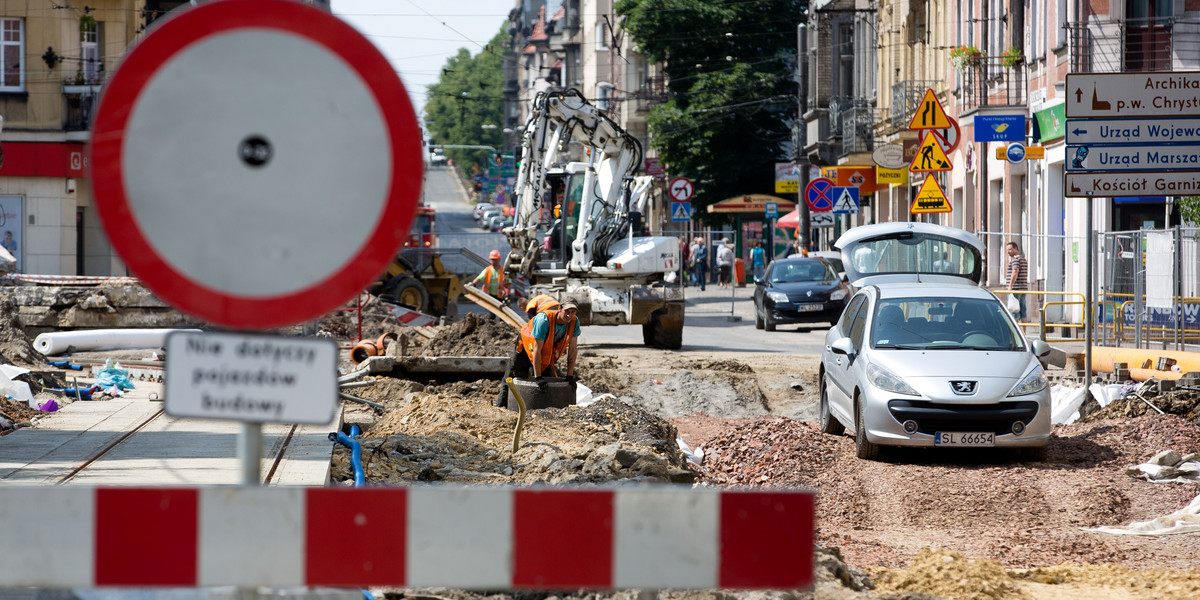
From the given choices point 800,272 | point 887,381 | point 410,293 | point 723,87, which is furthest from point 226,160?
point 723,87

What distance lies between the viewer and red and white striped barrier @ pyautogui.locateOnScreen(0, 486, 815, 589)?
3.21 meters

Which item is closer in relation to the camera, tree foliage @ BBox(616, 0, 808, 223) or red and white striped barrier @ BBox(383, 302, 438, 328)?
red and white striped barrier @ BBox(383, 302, 438, 328)

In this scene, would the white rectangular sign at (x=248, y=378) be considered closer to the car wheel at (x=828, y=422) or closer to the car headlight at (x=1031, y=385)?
the car headlight at (x=1031, y=385)

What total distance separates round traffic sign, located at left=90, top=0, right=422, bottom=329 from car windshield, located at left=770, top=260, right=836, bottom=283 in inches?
1158

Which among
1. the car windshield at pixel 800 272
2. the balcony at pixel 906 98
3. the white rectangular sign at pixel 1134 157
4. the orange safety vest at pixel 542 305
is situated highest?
the balcony at pixel 906 98

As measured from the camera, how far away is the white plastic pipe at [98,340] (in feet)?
69.7

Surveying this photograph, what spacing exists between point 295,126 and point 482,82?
174357mm

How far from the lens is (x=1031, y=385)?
1255 centimetres

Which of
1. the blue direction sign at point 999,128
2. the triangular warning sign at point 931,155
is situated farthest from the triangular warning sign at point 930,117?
the blue direction sign at point 999,128

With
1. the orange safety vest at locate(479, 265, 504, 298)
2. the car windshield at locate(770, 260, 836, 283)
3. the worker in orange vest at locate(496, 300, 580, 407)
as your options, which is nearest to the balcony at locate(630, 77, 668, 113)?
the car windshield at locate(770, 260, 836, 283)

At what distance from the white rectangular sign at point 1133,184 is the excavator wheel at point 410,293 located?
67.0 feet

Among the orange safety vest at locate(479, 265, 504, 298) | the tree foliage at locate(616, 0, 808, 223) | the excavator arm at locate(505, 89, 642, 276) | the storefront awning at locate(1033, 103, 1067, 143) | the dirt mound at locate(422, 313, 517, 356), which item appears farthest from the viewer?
the tree foliage at locate(616, 0, 808, 223)

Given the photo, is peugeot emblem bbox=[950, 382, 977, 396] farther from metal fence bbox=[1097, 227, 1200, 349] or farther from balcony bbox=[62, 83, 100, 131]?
balcony bbox=[62, 83, 100, 131]

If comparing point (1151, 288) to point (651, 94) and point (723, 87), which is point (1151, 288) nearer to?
point (723, 87)
